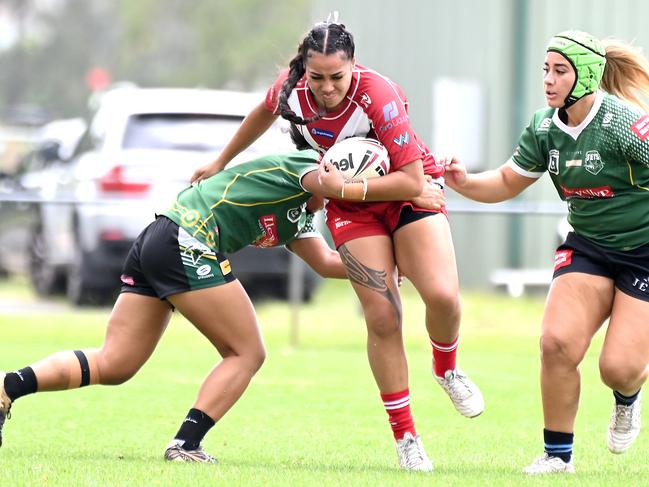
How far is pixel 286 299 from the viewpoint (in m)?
14.8

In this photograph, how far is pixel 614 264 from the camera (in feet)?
20.4

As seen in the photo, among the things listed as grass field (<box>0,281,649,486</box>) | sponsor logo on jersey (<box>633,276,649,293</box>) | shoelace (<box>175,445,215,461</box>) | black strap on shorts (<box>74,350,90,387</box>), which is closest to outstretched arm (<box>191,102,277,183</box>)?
black strap on shorts (<box>74,350,90,387</box>)

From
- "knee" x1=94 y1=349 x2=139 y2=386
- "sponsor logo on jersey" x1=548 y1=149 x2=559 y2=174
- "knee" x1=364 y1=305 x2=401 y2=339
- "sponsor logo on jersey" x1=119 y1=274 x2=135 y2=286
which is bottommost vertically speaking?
"knee" x1=94 y1=349 x2=139 y2=386

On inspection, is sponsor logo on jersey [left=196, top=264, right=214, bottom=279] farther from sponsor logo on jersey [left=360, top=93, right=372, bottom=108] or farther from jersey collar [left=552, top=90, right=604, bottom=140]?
jersey collar [left=552, top=90, right=604, bottom=140]

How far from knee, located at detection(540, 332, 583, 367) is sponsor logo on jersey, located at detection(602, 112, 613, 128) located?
98 centimetres

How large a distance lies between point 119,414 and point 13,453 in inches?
64.2

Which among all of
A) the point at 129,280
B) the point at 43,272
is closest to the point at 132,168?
the point at 43,272

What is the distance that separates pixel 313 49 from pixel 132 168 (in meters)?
7.07

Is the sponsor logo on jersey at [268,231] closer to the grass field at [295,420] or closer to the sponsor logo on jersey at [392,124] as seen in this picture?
the sponsor logo on jersey at [392,124]

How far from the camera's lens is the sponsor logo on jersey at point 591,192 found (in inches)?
243

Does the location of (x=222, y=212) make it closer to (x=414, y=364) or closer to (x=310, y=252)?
(x=310, y=252)

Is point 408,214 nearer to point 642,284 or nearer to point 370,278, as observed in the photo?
point 370,278

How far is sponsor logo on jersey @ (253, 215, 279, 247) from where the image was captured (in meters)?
6.39

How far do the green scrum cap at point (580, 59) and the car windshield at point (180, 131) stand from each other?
7371 millimetres
